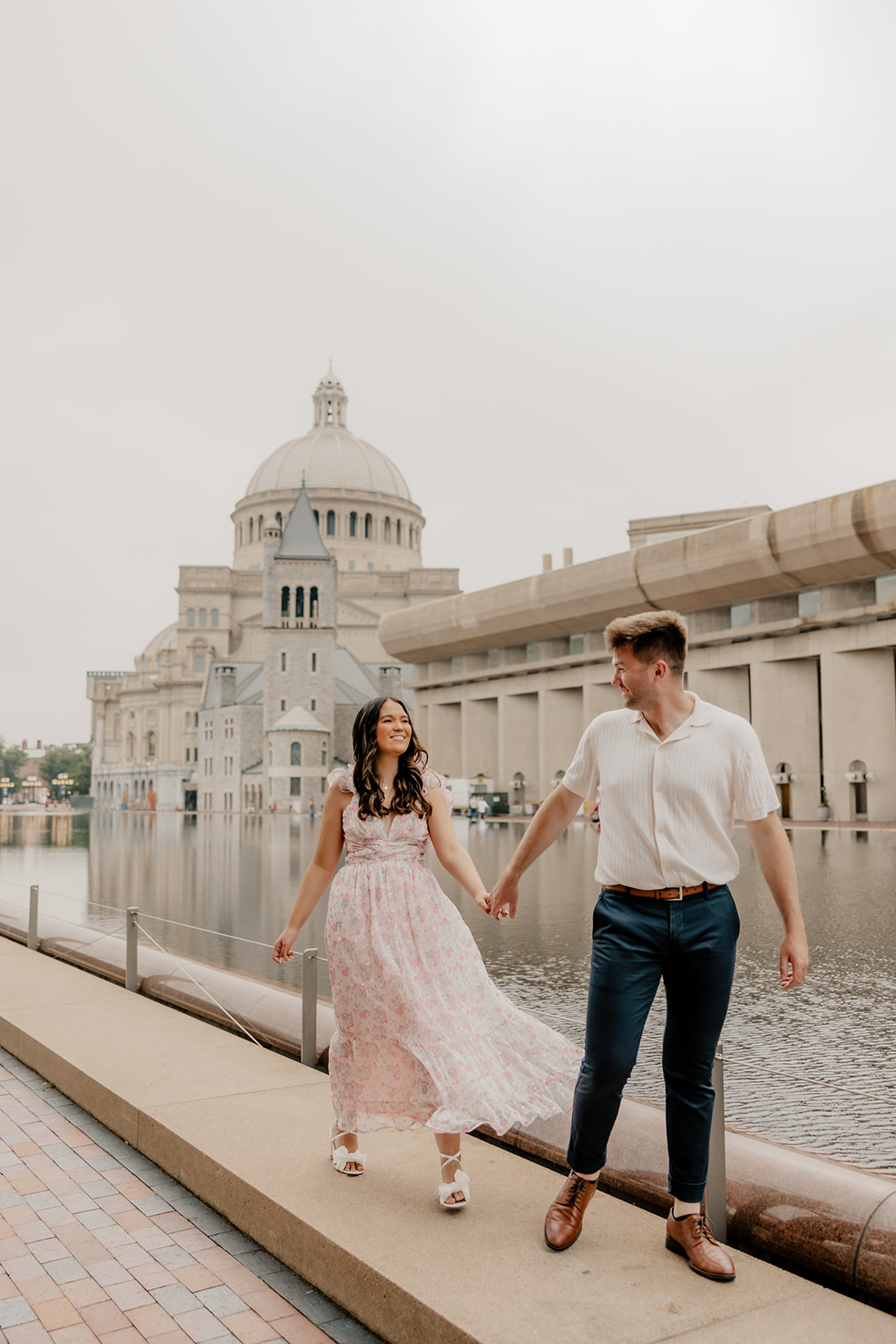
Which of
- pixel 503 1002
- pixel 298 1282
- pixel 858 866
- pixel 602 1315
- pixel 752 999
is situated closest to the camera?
pixel 602 1315

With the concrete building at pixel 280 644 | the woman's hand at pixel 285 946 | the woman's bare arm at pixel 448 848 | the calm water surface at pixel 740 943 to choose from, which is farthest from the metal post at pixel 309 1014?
the concrete building at pixel 280 644

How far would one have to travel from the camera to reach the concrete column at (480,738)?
223 feet

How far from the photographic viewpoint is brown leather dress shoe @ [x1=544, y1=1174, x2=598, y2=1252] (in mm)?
3613

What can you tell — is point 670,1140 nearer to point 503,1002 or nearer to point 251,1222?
point 503,1002

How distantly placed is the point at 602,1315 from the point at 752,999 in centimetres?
669

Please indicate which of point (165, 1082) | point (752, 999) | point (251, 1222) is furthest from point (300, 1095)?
point (752, 999)

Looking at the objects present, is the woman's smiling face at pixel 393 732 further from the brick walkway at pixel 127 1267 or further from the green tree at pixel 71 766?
the green tree at pixel 71 766

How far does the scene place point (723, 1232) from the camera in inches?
150

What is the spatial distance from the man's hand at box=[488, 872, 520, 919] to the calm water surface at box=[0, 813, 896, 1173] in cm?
96

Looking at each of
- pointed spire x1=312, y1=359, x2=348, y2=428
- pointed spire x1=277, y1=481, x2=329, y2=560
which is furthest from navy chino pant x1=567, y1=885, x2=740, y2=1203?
pointed spire x1=312, y1=359, x2=348, y2=428

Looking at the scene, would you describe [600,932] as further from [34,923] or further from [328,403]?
[328,403]

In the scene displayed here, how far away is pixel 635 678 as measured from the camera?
3.69m

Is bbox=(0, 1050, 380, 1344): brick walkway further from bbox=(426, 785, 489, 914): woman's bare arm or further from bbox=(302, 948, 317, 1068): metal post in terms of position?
bbox=(426, 785, 489, 914): woman's bare arm

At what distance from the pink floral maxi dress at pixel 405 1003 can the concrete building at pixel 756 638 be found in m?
40.0
